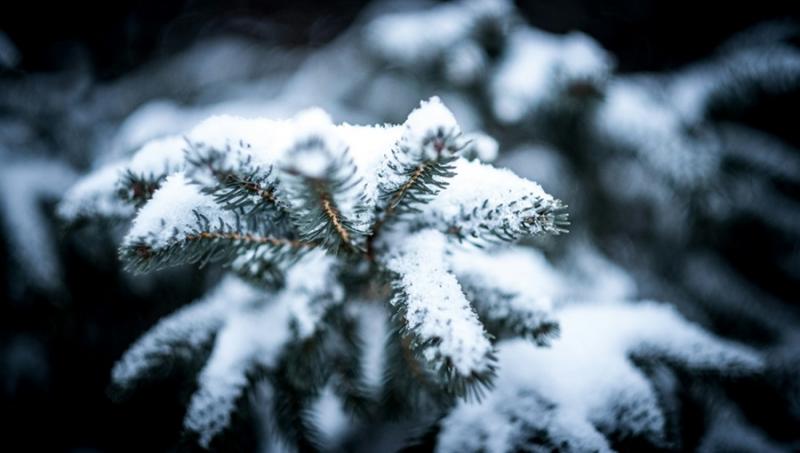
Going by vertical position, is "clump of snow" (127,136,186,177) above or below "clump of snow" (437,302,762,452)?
above

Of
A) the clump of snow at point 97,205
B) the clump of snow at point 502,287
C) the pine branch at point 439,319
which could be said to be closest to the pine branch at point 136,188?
the clump of snow at point 97,205

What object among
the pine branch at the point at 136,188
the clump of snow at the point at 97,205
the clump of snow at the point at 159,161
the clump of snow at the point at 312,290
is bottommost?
the clump of snow at the point at 312,290

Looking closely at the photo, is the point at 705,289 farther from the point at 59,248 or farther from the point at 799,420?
the point at 59,248

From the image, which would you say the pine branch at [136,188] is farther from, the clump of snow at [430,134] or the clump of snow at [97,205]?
the clump of snow at [430,134]

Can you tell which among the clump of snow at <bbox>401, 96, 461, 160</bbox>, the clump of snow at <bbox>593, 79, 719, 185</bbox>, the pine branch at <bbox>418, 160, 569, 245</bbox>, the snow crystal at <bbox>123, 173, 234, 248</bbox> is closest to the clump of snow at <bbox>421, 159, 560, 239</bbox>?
the pine branch at <bbox>418, 160, 569, 245</bbox>

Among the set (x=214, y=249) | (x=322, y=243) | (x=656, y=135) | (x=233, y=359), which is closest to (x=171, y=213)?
(x=214, y=249)

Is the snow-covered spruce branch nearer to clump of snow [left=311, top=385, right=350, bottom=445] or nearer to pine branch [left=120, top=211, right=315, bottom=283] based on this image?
pine branch [left=120, top=211, right=315, bottom=283]

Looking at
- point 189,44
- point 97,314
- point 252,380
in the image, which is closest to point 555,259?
point 252,380
